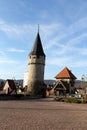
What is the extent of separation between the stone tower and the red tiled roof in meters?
11.0

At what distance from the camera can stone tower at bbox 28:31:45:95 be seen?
279ft

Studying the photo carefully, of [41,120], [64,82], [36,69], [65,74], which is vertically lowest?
[41,120]

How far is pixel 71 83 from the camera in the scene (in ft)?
315

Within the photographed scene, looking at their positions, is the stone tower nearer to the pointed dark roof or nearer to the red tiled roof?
the pointed dark roof

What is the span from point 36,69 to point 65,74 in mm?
14289

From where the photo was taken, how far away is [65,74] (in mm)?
97188

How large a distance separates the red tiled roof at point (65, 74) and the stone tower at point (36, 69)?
1100cm

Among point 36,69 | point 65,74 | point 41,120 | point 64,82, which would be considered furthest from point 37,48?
point 41,120

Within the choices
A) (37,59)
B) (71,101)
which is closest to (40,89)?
(37,59)

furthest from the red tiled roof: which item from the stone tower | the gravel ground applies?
the gravel ground

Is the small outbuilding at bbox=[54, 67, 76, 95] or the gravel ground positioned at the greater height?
the small outbuilding at bbox=[54, 67, 76, 95]

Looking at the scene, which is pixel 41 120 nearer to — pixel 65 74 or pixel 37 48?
pixel 37 48

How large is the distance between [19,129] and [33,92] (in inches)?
2726

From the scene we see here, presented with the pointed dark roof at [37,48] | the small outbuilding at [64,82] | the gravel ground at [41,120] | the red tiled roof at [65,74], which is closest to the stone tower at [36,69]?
the pointed dark roof at [37,48]
